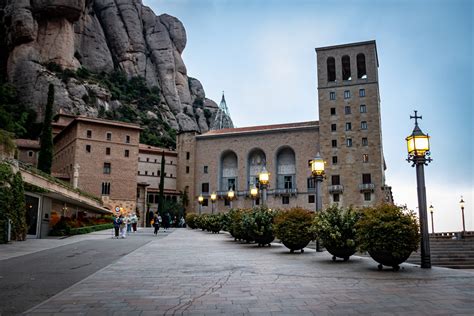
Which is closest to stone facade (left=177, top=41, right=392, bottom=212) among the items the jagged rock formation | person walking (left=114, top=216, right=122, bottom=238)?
the jagged rock formation

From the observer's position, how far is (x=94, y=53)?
293 feet

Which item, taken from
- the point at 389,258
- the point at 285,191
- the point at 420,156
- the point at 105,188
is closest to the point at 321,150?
the point at 285,191

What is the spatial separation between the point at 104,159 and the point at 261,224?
133ft

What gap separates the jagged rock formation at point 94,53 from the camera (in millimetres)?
71312

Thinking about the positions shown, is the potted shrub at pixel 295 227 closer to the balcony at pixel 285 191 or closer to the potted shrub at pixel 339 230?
the potted shrub at pixel 339 230

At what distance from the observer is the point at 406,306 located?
507 cm

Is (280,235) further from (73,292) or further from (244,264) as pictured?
(73,292)

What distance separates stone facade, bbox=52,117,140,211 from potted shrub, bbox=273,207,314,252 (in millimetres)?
42119

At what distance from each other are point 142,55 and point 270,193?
57.4 m

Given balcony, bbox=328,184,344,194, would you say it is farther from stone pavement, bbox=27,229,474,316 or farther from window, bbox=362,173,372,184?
stone pavement, bbox=27,229,474,316

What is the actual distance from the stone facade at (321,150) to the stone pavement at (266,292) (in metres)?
45.6

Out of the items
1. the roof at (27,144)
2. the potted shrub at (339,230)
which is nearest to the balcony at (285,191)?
A: the roof at (27,144)

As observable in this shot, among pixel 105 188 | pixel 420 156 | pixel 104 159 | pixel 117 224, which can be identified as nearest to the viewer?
pixel 420 156

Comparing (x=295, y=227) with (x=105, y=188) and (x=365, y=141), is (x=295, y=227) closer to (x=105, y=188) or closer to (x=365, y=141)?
(x=105, y=188)
